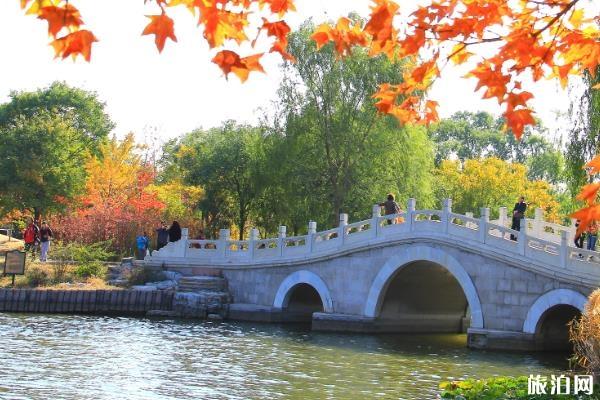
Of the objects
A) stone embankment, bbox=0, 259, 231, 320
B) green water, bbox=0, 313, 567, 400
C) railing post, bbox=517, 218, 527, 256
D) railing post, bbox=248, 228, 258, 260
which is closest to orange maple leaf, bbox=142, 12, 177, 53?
green water, bbox=0, 313, 567, 400

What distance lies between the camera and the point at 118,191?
116 ft


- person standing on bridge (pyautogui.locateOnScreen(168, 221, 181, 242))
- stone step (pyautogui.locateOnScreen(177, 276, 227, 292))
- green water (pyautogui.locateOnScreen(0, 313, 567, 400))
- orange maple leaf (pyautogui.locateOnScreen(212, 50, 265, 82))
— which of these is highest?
person standing on bridge (pyautogui.locateOnScreen(168, 221, 181, 242))

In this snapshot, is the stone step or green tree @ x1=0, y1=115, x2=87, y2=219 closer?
the stone step

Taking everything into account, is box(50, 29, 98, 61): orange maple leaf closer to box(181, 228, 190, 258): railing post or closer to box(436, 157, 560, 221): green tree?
box(181, 228, 190, 258): railing post

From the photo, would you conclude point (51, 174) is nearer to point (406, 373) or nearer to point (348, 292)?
point (348, 292)

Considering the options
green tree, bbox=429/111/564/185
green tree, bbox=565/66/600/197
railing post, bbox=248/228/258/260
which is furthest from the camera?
green tree, bbox=429/111/564/185

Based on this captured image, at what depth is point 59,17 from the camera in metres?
3.97

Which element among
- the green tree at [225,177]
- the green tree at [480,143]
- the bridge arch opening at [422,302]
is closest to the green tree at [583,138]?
the bridge arch opening at [422,302]

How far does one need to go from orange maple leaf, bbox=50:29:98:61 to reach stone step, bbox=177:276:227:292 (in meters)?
19.9

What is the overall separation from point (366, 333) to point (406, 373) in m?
6.60

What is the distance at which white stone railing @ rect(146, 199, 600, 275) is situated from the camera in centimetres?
1758

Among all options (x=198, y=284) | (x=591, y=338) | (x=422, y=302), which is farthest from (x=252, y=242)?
(x=591, y=338)

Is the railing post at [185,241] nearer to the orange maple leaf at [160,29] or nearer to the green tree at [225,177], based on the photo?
the green tree at [225,177]

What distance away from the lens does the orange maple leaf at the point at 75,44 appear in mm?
4008
